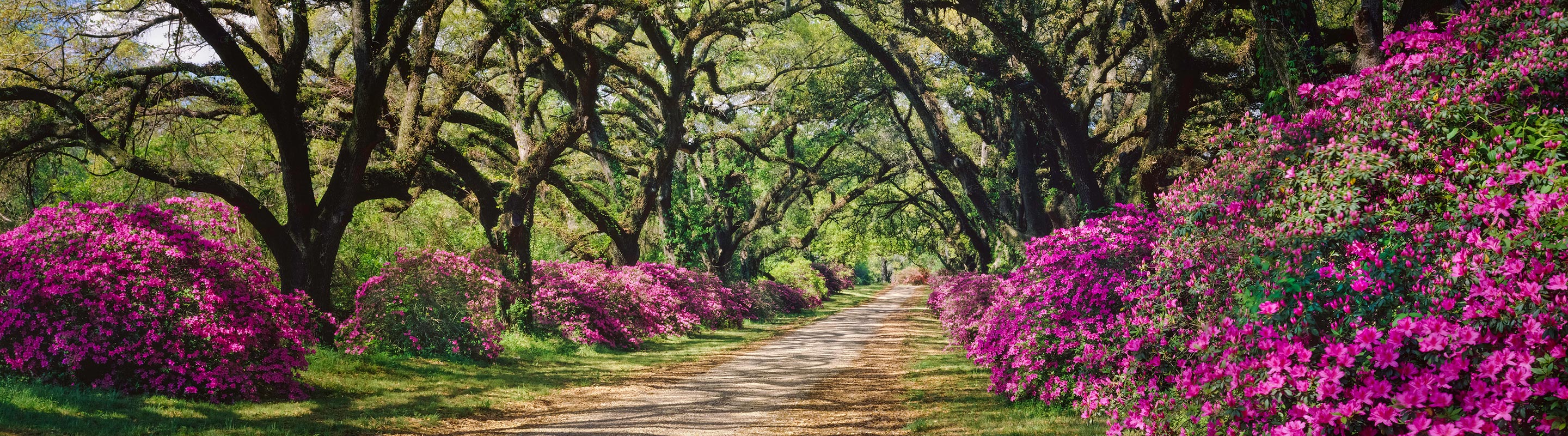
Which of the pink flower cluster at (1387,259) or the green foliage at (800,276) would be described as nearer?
the pink flower cluster at (1387,259)

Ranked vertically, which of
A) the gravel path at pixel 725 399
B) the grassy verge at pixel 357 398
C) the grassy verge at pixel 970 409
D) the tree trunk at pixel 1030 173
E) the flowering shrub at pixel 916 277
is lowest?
the grassy verge at pixel 970 409

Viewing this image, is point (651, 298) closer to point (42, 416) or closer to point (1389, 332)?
point (42, 416)

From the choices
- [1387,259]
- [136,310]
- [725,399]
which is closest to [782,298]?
[725,399]

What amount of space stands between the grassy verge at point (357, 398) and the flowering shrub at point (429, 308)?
35cm

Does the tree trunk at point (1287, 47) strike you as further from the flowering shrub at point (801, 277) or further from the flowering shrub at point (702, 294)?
the flowering shrub at point (801, 277)

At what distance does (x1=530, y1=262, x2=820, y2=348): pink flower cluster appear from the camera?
16875 mm

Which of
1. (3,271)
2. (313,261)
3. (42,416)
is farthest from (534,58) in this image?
(42,416)

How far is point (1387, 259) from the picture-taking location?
398cm

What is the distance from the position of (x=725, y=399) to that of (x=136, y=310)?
6.04m

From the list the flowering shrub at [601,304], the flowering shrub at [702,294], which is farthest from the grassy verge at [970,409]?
the flowering shrub at [702,294]

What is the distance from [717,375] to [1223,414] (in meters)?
9.06

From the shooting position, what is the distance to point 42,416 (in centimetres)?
692

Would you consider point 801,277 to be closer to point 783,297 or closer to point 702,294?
point 783,297

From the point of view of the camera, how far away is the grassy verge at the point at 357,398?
7078mm
